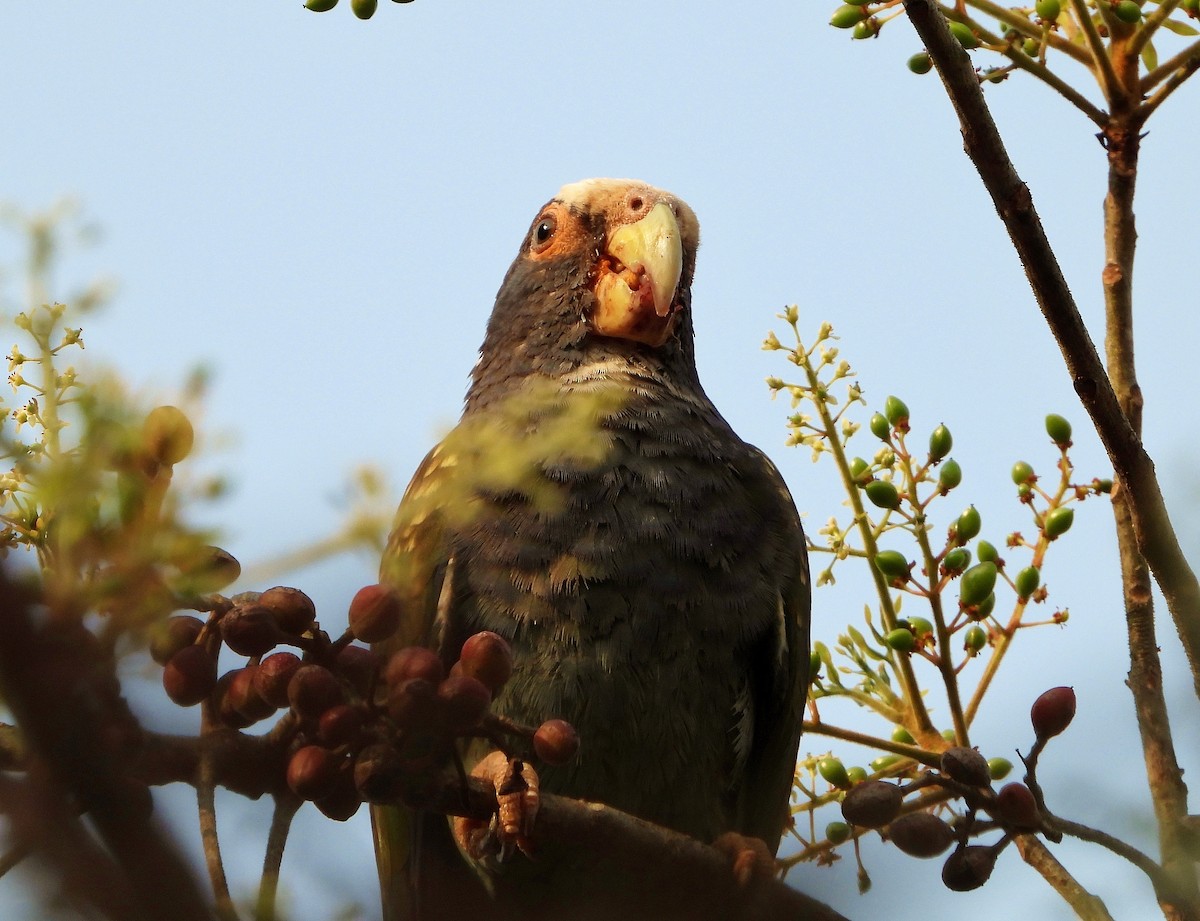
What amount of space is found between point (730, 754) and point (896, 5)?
188 centimetres

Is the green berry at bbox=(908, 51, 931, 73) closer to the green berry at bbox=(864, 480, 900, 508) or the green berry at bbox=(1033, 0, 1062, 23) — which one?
the green berry at bbox=(1033, 0, 1062, 23)

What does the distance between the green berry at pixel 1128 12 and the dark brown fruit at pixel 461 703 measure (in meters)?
2.30

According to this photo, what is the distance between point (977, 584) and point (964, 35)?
128cm

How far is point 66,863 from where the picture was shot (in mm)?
806

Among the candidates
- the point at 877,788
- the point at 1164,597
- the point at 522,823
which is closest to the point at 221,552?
the point at 522,823

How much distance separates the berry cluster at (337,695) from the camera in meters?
1.46

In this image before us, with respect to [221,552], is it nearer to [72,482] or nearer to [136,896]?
[72,482]

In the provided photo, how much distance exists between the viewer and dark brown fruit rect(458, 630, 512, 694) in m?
1.86

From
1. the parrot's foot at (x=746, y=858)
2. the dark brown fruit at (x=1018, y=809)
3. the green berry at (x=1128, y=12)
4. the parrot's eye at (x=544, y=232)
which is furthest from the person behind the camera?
the parrot's eye at (x=544, y=232)

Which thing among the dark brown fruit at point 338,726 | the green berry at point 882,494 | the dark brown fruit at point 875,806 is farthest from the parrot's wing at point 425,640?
the dark brown fruit at point 338,726

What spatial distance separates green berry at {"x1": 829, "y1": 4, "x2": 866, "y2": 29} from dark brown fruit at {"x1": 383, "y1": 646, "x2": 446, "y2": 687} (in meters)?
2.08

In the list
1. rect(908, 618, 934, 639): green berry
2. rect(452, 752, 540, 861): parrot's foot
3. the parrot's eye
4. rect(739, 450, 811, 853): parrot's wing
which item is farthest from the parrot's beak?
rect(452, 752, 540, 861): parrot's foot

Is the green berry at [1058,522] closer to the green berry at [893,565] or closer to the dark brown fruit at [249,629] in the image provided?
the green berry at [893,565]

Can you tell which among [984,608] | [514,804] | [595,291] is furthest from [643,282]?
[514,804]
